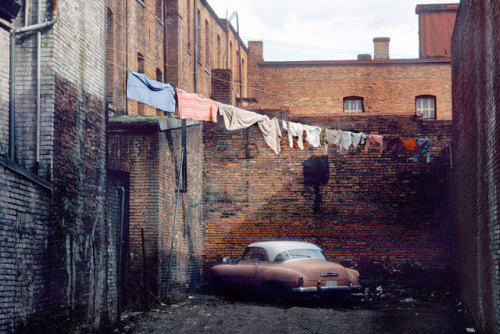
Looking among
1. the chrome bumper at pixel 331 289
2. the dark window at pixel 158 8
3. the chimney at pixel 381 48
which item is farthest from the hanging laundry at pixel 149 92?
the chimney at pixel 381 48

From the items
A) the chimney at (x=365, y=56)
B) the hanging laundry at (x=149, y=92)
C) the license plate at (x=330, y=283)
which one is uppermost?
the chimney at (x=365, y=56)

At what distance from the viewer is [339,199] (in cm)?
1925

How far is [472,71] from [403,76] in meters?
22.9

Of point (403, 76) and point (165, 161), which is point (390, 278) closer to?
point (165, 161)

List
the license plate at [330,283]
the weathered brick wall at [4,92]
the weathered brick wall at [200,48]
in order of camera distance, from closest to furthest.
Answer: the weathered brick wall at [4,92] → the license plate at [330,283] → the weathered brick wall at [200,48]

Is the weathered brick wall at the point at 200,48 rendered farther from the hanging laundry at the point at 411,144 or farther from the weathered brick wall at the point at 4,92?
the weathered brick wall at the point at 4,92

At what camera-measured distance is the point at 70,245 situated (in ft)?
33.4

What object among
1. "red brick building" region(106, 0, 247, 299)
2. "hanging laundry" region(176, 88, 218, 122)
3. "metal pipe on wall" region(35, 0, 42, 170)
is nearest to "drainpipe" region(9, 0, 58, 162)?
"metal pipe on wall" region(35, 0, 42, 170)

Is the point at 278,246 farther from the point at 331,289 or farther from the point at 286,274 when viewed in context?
the point at 331,289

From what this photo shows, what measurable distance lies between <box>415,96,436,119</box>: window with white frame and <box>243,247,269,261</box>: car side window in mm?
19449

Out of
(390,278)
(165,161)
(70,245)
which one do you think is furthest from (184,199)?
(70,245)

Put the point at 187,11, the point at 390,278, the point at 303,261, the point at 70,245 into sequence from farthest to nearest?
1. the point at 187,11
2. the point at 390,278
3. the point at 303,261
4. the point at 70,245

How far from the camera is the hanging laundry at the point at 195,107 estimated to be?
15.0 m

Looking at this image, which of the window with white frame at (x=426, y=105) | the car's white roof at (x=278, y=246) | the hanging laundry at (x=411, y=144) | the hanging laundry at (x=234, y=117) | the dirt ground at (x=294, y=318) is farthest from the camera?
the window with white frame at (x=426, y=105)
